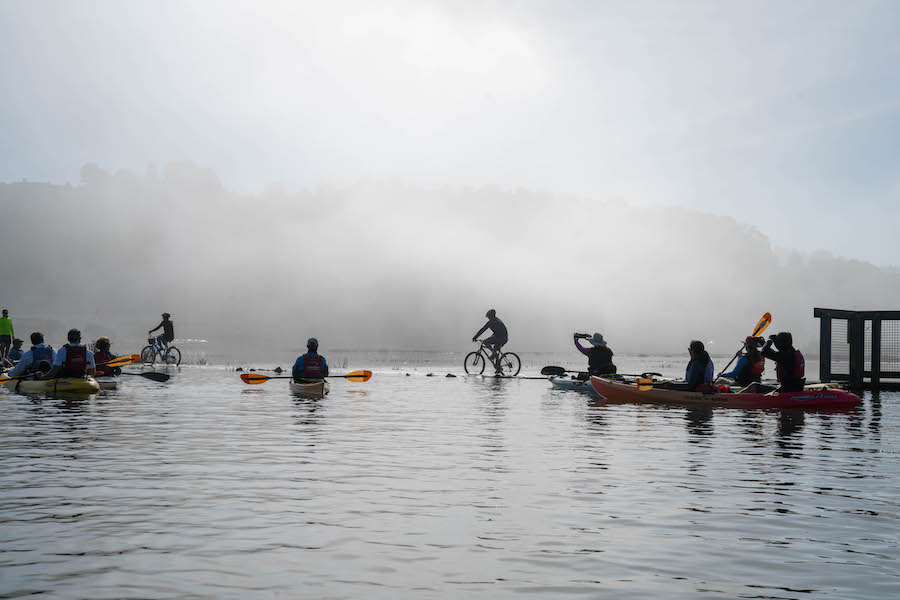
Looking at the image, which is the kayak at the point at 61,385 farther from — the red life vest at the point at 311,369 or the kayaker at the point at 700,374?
the kayaker at the point at 700,374

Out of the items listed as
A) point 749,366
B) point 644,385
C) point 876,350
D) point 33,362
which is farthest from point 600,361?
point 33,362

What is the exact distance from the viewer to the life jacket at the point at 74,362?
22781mm

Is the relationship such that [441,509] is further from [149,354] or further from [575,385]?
[149,354]

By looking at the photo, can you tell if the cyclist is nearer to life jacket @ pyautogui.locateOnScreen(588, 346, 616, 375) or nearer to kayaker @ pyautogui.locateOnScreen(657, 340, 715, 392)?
life jacket @ pyautogui.locateOnScreen(588, 346, 616, 375)

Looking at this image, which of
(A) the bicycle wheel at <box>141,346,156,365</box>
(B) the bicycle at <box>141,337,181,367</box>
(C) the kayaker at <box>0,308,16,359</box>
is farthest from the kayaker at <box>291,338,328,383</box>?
(C) the kayaker at <box>0,308,16,359</box>

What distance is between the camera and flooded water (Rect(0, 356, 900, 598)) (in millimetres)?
6273

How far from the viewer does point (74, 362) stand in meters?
22.9

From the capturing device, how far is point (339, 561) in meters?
6.74

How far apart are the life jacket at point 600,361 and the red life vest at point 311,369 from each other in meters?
8.90

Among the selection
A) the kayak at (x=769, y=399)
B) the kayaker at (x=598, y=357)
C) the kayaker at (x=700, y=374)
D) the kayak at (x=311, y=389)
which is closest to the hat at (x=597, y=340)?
the kayaker at (x=598, y=357)

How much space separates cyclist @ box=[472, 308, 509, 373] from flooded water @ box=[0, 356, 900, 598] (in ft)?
51.7

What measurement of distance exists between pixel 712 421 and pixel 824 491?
9002mm

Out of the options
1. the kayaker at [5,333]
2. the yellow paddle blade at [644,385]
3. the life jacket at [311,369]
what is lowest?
the yellow paddle blade at [644,385]

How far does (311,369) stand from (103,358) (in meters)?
7.95
